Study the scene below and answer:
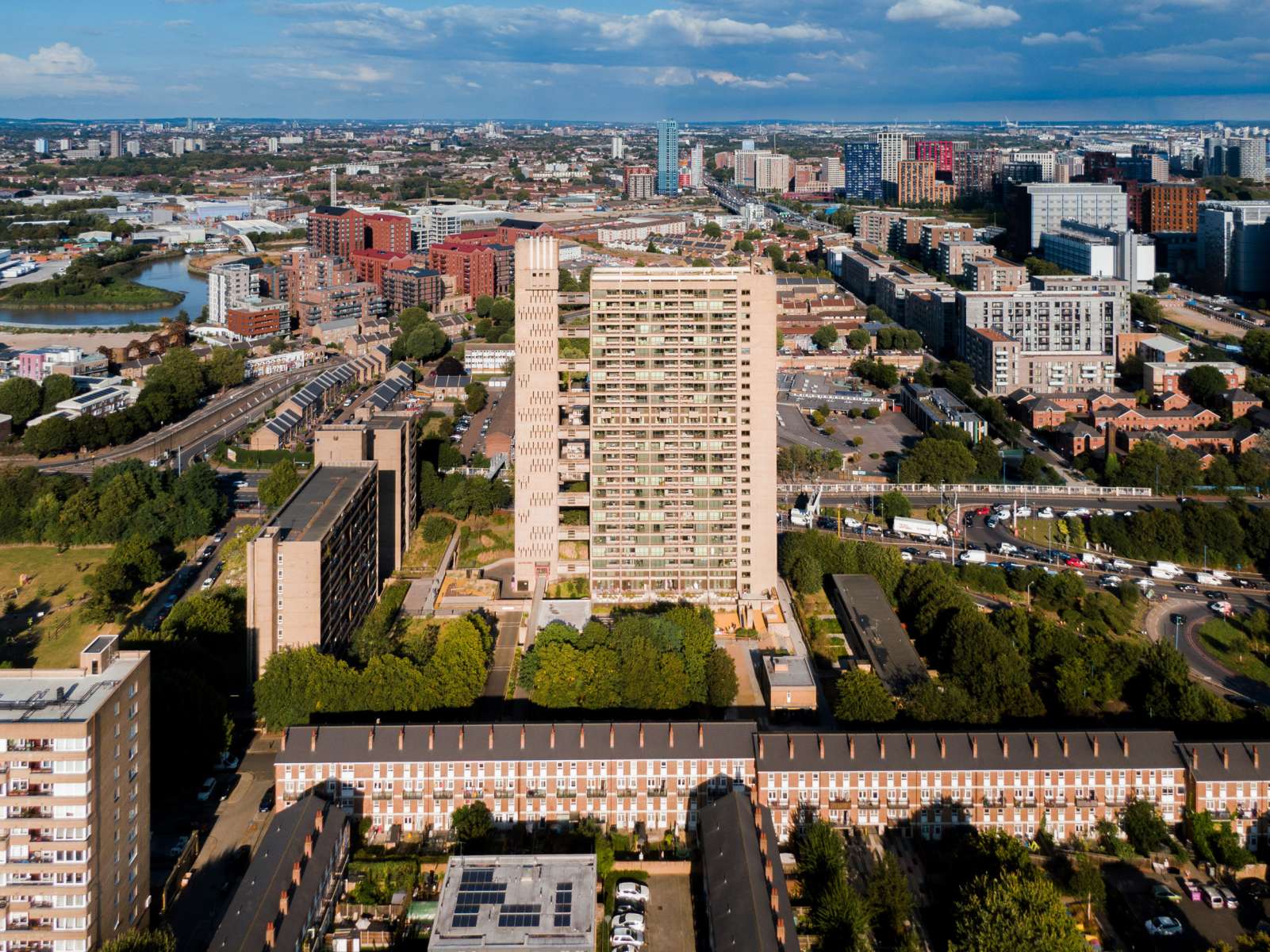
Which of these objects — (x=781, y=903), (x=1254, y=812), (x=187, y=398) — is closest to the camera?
(x=781, y=903)

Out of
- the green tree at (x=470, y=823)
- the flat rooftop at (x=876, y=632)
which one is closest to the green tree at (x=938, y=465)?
the flat rooftop at (x=876, y=632)

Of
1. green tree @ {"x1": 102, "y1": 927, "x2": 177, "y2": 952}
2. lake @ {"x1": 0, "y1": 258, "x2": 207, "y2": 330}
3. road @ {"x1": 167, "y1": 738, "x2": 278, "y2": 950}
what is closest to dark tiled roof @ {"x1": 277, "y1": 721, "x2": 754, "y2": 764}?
road @ {"x1": 167, "y1": 738, "x2": 278, "y2": 950}

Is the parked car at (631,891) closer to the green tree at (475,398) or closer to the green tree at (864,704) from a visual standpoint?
the green tree at (864,704)

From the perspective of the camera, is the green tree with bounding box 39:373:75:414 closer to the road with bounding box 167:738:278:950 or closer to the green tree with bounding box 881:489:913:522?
the road with bounding box 167:738:278:950

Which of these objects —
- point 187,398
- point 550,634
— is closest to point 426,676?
point 550,634

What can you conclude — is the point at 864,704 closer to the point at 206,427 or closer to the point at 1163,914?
the point at 1163,914

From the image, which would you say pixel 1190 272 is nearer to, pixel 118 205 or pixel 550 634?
pixel 550 634
